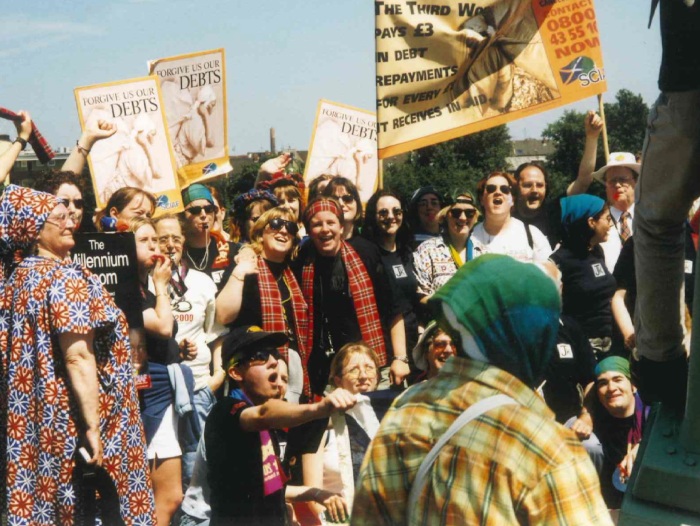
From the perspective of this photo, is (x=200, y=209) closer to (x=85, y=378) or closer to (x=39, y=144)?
(x=39, y=144)

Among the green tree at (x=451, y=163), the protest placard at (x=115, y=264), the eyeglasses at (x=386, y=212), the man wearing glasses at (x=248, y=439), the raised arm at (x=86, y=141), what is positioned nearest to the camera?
the man wearing glasses at (x=248, y=439)

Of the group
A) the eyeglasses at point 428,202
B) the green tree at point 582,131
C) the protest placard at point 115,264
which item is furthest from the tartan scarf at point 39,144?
the green tree at point 582,131

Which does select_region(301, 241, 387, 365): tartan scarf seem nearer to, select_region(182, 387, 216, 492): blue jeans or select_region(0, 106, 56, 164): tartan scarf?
select_region(182, 387, 216, 492): blue jeans

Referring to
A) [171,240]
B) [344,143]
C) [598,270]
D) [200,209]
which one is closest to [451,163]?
[344,143]

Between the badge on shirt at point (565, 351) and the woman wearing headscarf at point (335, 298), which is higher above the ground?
the woman wearing headscarf at point (335, 298)

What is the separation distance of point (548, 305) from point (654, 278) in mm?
296

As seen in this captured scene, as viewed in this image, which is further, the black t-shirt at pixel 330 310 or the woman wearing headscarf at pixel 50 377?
the black t-shirt at pixel 330 310

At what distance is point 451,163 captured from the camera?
149ft

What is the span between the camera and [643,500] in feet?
7.84

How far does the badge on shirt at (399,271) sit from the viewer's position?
6.72m

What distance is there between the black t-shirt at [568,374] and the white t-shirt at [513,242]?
0.67m

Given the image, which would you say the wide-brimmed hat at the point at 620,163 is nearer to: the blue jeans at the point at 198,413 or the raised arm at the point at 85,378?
the blue jeans at the point at 198,413

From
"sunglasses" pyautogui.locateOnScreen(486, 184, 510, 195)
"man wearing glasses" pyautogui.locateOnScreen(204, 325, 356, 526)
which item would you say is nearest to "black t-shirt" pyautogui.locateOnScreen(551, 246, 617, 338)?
"sunglasses" pyautogui.locateOnScreen(486, 184, 510, 195)

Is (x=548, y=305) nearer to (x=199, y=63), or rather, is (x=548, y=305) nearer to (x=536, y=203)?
(x=536, y=203)
